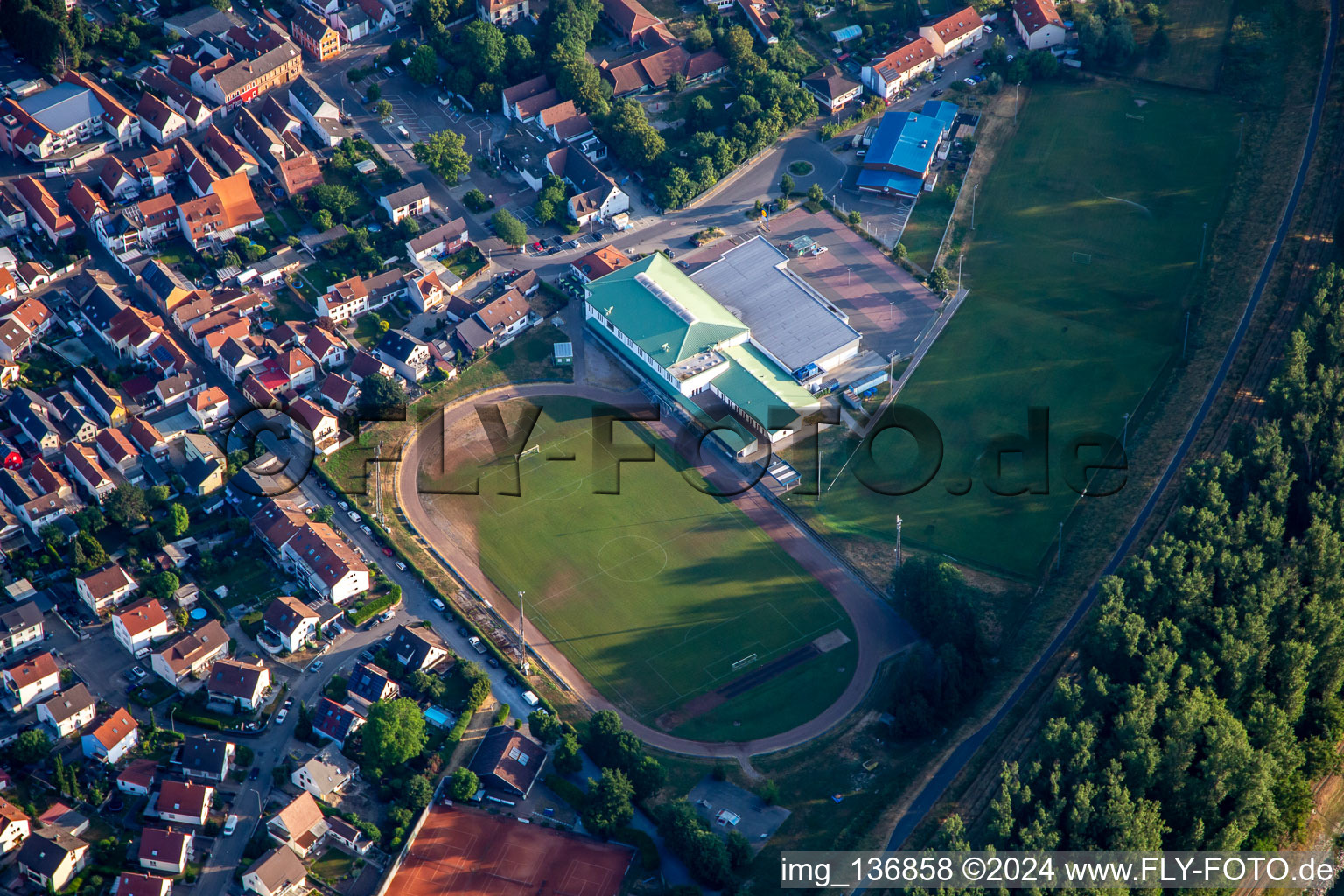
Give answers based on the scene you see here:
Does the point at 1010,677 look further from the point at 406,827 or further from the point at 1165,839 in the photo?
the point at 406,827

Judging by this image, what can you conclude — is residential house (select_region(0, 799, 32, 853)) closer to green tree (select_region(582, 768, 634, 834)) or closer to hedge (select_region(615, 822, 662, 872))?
green tree (select_region(582, 768, 634, 834))

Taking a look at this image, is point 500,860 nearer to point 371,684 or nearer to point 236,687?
point 371,684

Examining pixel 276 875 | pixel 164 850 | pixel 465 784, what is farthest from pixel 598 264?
pixel 164 850

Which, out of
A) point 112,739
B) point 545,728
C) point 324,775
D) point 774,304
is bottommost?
point 545,728

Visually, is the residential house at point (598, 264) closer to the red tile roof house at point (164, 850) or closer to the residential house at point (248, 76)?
the residential house at point (248, 76)

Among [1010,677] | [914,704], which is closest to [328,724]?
[914,704]

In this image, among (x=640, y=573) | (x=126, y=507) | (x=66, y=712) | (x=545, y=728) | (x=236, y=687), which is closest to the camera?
(x=66, y=712)

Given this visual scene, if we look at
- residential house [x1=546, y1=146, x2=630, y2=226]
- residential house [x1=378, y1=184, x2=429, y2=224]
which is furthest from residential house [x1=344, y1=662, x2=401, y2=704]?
residential house [x1=546, y1=146, x2=630, y2=226]
